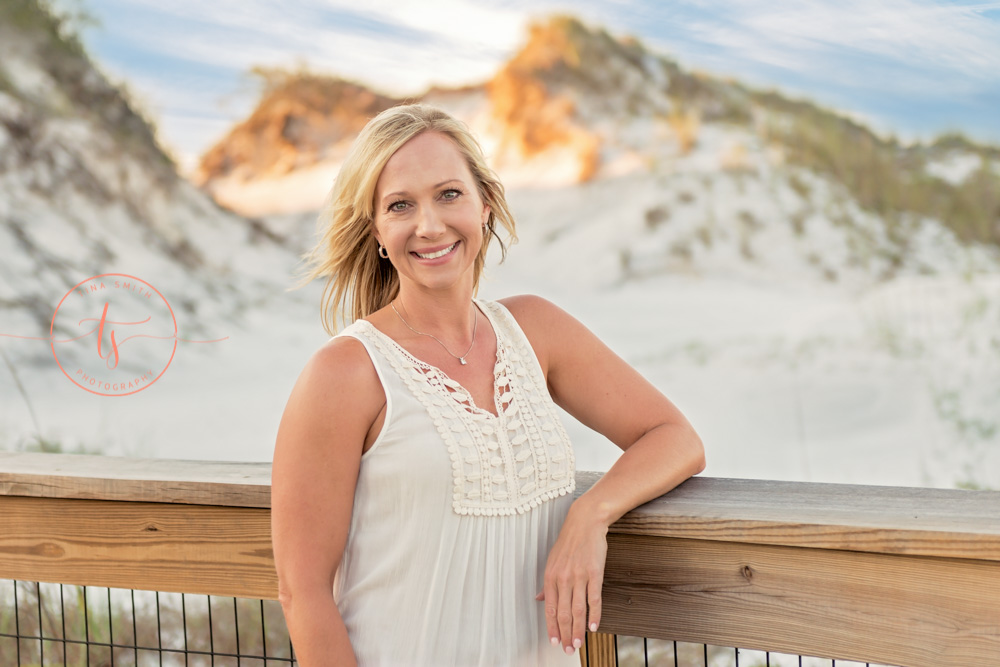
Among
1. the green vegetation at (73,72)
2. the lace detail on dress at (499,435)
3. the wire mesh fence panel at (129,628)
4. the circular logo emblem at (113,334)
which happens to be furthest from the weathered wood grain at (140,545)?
the green vegetation at (73,72)

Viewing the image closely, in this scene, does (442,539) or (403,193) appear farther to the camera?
(403,193)

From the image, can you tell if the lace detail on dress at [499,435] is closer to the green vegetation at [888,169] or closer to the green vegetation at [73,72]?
the green vegetation at [73,72]

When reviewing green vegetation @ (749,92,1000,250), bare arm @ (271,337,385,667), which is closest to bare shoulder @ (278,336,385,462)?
bare arm @ (271,337,385,667)

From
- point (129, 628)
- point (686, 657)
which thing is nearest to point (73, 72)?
point (129, 628)

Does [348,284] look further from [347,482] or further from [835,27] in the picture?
[835,27]

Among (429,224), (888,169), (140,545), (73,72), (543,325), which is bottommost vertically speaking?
(140,545)

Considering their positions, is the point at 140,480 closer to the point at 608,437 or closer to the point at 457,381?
the point at 457,381

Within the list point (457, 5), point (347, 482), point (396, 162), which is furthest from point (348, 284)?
point (457, 5)

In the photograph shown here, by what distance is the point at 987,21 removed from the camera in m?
6.05

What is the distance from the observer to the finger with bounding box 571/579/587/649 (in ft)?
3.38

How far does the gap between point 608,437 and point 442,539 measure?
27 centimetres

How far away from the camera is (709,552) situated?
1.02 m

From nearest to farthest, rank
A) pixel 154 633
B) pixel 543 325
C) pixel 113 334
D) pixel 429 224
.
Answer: pixel 429 224, pixel 543 325, pixel 154 633, pixel 113 334

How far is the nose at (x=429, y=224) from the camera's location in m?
1.17
